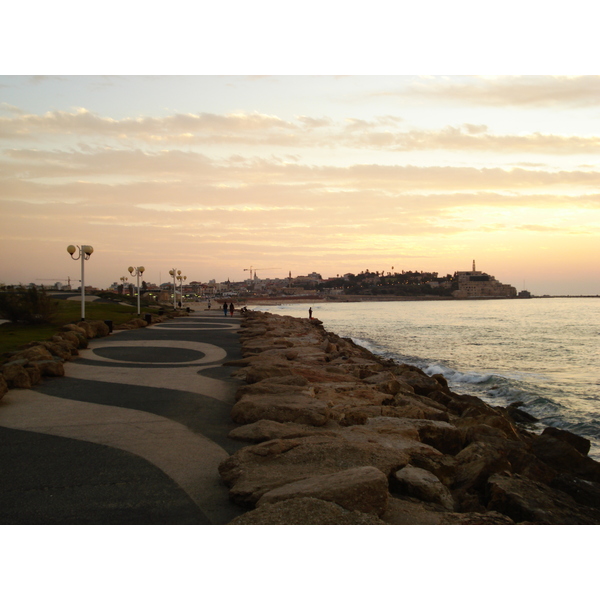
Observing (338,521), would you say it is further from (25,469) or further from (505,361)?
(505,361)

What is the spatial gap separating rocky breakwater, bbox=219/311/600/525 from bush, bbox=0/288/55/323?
508 inches

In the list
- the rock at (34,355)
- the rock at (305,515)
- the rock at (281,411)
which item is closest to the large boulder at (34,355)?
the rock at (34,355)

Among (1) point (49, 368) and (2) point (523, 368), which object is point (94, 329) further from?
(2) point (523, 368)

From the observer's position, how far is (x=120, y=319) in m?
25.8

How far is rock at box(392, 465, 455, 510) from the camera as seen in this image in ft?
16.2

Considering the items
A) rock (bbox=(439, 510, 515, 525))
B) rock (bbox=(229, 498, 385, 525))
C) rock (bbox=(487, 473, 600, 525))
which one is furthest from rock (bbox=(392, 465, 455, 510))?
rock (bbox=(229, 498, 385, 525))

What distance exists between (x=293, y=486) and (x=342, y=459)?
37.7 inches

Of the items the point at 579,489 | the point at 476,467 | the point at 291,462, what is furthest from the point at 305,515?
the point at 579,489

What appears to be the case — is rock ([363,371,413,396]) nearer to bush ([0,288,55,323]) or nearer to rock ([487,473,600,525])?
rock ([487,473,600,525])

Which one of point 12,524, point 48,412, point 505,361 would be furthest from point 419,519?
point 505,361

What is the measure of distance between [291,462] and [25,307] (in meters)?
17.3

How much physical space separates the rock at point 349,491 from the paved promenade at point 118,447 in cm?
48

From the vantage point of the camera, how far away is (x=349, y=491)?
4.13 m

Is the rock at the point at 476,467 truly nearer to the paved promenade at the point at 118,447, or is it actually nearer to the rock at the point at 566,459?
the rock at the point at 566,459
